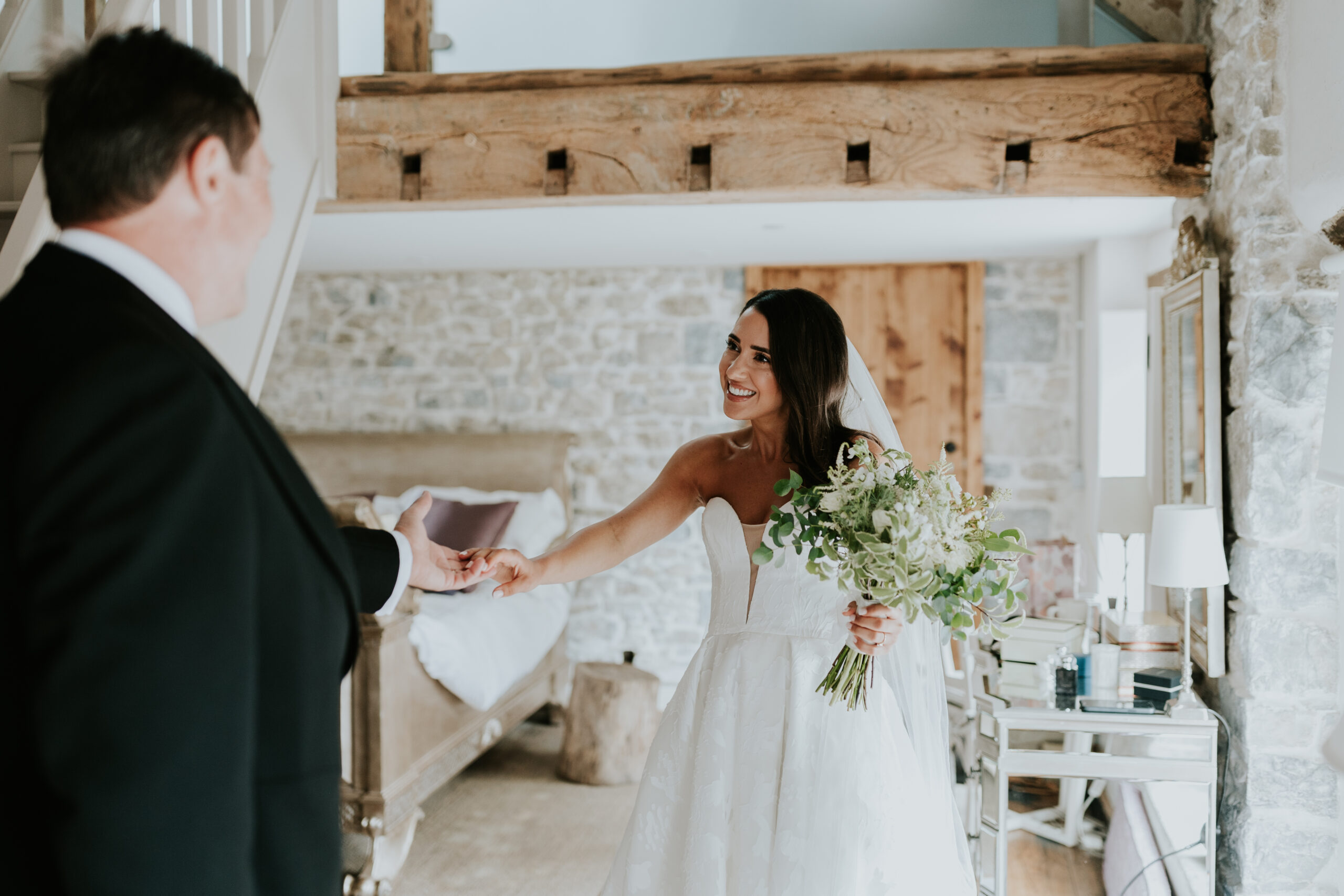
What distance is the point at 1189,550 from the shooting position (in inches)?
99.7

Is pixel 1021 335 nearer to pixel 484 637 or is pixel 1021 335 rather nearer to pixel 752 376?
pixel 484 637

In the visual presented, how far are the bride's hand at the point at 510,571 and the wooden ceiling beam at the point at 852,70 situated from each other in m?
1.63

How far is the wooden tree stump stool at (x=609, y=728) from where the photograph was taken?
4.20 meters

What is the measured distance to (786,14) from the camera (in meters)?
3.72

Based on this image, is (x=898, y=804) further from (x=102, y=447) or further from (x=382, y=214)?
(x=382, y=214)

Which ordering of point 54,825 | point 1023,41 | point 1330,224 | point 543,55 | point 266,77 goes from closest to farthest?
1. point 54,825
2. point 1330,224
3. point 266,77
4. point 1023,41
5. point 543,55

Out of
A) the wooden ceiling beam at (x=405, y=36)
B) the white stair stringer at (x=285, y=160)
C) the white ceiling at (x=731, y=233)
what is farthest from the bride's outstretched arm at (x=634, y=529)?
the wooden ceiling beam at (x=405, y=36)

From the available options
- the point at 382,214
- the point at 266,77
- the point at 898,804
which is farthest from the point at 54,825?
the point at 382,214

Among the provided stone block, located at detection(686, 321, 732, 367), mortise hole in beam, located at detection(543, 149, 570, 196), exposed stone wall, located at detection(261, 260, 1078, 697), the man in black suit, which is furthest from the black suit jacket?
stone block, located at detection(686, 321, 732, 367)

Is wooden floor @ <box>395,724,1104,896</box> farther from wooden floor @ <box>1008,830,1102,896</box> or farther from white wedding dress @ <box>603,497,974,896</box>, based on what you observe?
white wedding dress @ <box>603,497,974,896</box>

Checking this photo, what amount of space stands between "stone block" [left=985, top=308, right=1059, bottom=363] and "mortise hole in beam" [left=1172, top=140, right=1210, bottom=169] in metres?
2.05

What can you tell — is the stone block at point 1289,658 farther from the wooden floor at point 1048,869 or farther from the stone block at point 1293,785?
the wooden floor at point 1048,869

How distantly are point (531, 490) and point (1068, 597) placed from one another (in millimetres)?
2847

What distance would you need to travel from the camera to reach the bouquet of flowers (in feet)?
5.54
